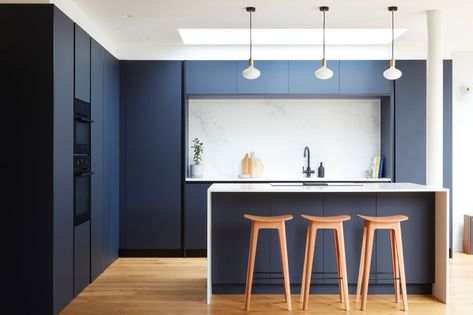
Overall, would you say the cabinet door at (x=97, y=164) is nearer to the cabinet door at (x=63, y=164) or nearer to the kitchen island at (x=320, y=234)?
the cabinet door at (x=63, y=164)

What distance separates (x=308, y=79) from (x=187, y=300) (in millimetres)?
3282

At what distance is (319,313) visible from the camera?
4043 mm

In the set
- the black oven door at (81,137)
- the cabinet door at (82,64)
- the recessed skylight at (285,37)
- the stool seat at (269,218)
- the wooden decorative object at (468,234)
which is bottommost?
the wooden decorative object at (468,234)

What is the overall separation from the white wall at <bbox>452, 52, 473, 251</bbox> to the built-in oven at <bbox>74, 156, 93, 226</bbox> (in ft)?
15.7

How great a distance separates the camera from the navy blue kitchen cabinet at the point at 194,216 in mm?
6266

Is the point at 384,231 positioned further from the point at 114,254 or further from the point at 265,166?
the point at 114,254

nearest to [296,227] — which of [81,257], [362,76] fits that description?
[81,257]

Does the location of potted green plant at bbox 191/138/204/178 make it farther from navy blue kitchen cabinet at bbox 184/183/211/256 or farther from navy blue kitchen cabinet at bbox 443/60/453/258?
navy blue kitchen cabinet at bbox 443/60/453/258

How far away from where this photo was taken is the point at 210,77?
20.8ft

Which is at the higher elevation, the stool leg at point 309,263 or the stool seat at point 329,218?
the stool seat at point 329,218

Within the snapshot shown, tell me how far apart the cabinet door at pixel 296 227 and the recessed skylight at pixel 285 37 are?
2625 mm
